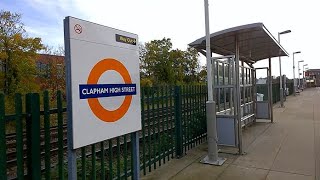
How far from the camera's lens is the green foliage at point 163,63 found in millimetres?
37281

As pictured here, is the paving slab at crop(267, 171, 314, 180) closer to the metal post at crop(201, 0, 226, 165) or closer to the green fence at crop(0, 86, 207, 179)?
the metal post at crop(201, 0, 226, 165)

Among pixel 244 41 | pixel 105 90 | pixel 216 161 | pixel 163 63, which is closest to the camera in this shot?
pixel 105 90

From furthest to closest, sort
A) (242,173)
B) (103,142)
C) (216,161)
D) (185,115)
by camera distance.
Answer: (185,115)
(216,161)
(242,173)
(103,142)

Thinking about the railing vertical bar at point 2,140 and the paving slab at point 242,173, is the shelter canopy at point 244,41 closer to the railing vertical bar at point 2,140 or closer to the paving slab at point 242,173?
the paving slab at point 242,173

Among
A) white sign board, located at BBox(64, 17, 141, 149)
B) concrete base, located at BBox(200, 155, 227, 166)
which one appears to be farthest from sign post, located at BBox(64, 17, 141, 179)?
concrete base, located at BBox(200, 155, 227, 166)

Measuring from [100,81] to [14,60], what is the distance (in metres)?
18.6

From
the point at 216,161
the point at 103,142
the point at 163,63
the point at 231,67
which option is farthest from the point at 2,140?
the point at 163,63

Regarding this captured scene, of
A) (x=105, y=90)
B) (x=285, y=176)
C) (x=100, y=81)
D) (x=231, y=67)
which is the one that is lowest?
(x=285, y=176)

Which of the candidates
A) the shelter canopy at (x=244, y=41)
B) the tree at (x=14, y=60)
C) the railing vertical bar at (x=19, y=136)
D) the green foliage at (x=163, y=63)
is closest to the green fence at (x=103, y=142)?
the railing vertical bar at (x=19, y=136)

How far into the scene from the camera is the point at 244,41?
7602 millimetres

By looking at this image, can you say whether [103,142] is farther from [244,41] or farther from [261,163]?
[244,41]

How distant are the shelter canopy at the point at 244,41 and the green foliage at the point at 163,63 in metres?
26.5

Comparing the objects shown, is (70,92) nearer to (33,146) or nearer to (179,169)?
(33,146)

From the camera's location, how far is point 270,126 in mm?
10766
